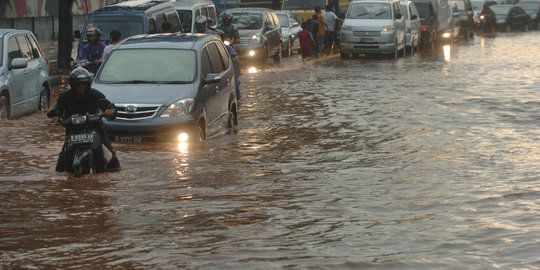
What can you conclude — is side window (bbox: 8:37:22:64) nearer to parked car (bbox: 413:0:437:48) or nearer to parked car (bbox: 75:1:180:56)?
parked car (bbox: 75:1:180:56)

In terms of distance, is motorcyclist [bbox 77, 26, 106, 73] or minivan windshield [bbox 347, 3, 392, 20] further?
minivan windshield [bbox 347, 3, 392, 20]

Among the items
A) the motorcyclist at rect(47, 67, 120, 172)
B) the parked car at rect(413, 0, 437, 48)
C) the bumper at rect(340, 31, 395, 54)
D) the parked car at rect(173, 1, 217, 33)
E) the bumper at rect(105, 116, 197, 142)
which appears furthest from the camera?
the parked car at rect(413, 0, 437, 48)

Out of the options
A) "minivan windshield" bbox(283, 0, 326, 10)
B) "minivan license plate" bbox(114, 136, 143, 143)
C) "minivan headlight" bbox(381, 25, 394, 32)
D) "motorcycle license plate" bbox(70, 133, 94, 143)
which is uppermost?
"minivan windshield" bbox(283, 0, 326, 10)

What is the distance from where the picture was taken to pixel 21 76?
15352mm

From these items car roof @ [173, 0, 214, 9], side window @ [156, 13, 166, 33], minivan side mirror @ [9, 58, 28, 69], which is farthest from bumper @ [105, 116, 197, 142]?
car roof @ [173, 0, 214, 9]

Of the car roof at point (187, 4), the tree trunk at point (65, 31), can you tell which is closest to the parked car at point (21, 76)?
the tree trunk at point (65, 31)

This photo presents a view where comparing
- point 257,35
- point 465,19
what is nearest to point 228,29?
point 257,35

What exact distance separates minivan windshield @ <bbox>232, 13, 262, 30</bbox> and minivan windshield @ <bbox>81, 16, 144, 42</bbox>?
8.73m

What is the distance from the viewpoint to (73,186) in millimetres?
9336

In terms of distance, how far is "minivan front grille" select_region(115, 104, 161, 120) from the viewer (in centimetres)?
1170

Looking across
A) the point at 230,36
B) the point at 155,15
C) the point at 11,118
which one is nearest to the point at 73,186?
the point at 11,118

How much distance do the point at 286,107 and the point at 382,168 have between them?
6773 mm

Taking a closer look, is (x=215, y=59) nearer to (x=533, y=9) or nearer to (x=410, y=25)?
(x=410, y=25)

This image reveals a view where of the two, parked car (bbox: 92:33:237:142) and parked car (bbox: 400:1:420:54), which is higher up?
parked car (bbox: 400:1:420:54)
